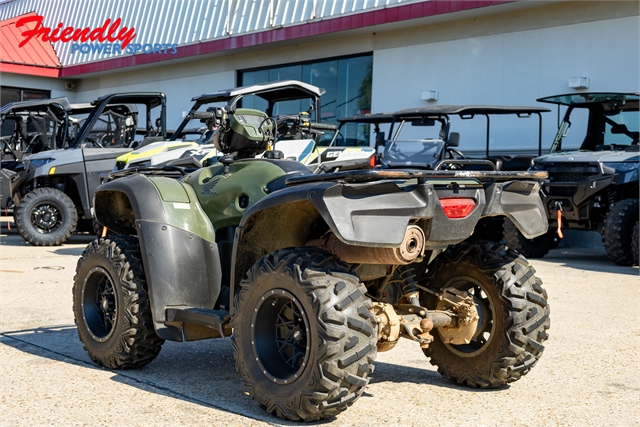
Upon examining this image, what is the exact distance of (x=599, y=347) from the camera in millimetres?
5980

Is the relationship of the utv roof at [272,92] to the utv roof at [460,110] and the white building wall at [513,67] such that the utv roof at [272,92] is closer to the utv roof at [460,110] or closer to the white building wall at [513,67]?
the utv roof at [460,110]

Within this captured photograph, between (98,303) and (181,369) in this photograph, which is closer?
(181,369)

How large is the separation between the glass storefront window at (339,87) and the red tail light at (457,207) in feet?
48.2

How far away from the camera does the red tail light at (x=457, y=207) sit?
398cm

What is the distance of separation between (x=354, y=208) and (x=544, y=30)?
42.8 feet

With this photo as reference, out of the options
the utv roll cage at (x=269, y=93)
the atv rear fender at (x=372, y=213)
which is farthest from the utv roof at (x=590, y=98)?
the atv rear fender at (x=372, y=213)

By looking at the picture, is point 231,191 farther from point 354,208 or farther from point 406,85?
point 406,85

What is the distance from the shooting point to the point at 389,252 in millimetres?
3869

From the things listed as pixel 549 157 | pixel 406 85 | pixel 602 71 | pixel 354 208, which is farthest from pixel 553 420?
pixel 406 85

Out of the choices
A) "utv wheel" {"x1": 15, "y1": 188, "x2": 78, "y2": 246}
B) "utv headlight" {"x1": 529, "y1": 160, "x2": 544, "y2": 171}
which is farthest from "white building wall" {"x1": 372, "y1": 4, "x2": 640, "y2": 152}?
"utv wheel" {"x1": 15, "y1": 188, "x2": 78, "y2": 246}

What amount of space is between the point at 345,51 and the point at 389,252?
1588 cm

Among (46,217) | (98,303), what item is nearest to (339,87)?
(46,217)

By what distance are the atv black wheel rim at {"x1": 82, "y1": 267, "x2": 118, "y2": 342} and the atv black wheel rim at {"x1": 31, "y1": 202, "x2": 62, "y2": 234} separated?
8.59m

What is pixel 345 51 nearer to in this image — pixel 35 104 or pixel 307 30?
pixel 307 30
